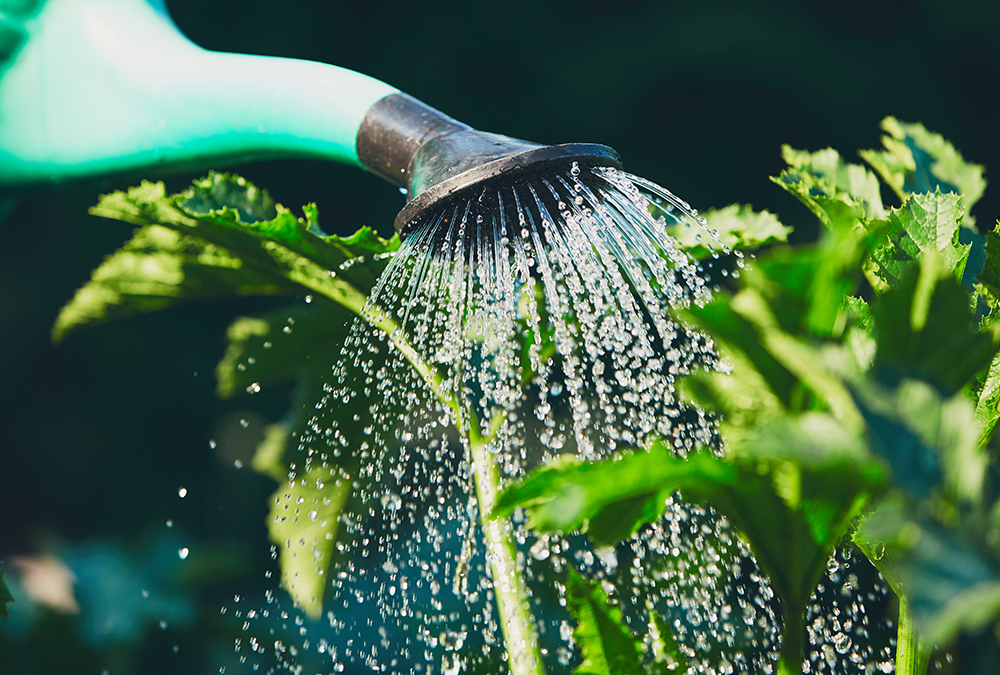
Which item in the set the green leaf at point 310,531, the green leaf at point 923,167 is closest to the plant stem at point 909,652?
the green leaf at point 923,167

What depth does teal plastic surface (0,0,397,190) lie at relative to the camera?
0.77 meters

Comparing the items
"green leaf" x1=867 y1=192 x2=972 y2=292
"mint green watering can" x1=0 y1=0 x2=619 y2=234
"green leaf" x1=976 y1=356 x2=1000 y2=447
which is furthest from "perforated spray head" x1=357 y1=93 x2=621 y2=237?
"green leaf" x1=976 y1=356 x2=1000 y2=447

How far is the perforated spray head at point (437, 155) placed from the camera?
1.86 feet

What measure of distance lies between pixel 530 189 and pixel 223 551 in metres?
1.64

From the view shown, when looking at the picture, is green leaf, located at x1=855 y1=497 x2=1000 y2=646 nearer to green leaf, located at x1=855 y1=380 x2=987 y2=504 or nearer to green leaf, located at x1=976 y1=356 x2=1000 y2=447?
green leaf, located at x1=855 y1=380 x2=987 y2=504

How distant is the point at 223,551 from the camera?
1.95 meters

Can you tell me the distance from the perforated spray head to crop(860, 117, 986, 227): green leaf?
0.37 meters

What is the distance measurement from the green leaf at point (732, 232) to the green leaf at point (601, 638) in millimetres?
452

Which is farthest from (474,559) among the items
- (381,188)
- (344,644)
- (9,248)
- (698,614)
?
(9,248)

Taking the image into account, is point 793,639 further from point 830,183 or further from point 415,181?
point 830,183

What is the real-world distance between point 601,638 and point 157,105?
0.70 m

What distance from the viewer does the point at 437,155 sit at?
631 millimetres

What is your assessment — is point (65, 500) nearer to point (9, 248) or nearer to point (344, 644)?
point (9, 248)

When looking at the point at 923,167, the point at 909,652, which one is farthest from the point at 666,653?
the point at 923,167
